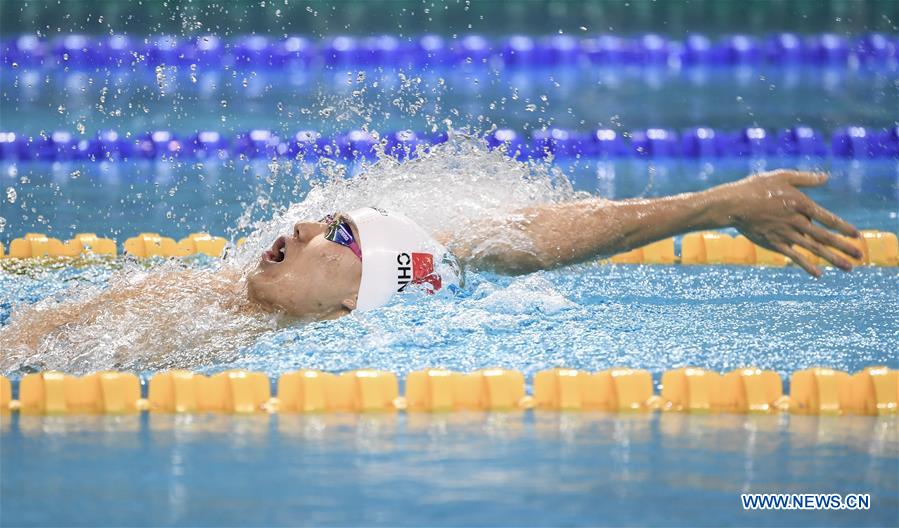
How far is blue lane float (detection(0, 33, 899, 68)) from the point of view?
836 cm

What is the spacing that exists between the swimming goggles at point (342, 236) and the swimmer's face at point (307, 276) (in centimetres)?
1

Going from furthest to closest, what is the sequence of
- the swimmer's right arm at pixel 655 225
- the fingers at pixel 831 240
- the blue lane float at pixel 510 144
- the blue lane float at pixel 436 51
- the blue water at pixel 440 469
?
the blue lane float at pixel 436 51
the blue lane float at pixel 510 144
the swimmer's right arm at pixel 655 225
the fingers at pixel 831 240
the blue water at pixel 440 469

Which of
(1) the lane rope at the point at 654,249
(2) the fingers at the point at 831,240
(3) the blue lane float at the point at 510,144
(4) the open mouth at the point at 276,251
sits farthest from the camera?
(3) the blue lane float at the point at 510,144

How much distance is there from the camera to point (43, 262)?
4.54 m

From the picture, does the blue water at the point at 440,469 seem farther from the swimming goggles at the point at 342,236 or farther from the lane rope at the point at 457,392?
the swimming goggles at the point at 342,236

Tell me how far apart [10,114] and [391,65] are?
8.12 ft

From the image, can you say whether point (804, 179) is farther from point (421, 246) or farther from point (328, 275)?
point (328, 275)

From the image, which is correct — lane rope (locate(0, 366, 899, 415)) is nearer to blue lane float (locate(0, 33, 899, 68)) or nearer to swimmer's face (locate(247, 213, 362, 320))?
swimmer's face (locate(247, 213, 362, 320))

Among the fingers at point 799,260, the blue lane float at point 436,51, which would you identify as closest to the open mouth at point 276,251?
the fingers at point 799,260

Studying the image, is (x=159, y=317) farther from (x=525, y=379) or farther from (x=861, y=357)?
(x=861, y=357)

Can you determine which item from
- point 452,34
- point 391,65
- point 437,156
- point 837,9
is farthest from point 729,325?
point 837,9

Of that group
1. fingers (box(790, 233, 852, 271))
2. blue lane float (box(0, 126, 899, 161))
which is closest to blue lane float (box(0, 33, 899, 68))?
blue lane float (box(0, 126, 899, 161))

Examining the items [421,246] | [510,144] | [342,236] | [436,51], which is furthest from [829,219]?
[436,51]

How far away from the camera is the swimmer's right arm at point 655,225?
114 inches
